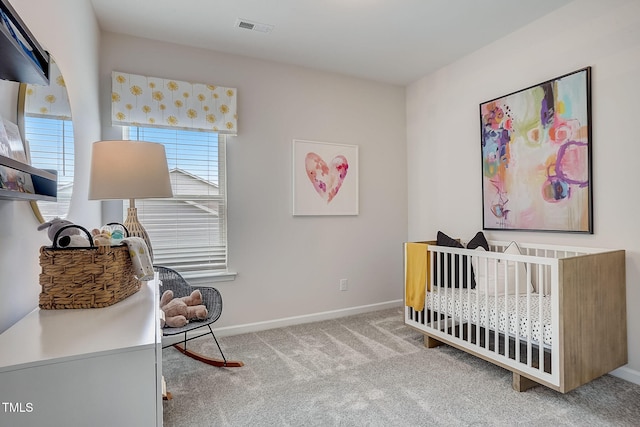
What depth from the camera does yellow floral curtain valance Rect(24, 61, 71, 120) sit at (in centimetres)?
122

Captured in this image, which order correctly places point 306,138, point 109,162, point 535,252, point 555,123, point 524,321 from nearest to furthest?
point 109,162, point 524,321, point 555,123, point 535,252, point 306,138

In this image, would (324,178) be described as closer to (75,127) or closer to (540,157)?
(540,157)

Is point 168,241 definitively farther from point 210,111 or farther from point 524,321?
point 524,321

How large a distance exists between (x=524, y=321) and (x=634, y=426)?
621 millimetres

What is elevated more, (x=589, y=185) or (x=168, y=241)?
(x=589, y=185)

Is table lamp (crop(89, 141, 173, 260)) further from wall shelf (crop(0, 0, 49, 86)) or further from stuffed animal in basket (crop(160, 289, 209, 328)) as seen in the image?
stuffed animal in basket (crop(160, 289, 209, 328))

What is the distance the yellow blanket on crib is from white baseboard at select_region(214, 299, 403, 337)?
85 centimetres

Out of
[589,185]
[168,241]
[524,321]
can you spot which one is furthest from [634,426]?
[168,241]

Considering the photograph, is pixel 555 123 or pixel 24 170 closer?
pixel 24 170

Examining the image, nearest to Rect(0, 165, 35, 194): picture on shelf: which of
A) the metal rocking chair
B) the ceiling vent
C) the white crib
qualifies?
the metal rocking chair

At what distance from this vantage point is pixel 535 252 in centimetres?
266

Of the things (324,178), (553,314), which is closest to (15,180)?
(553,314)

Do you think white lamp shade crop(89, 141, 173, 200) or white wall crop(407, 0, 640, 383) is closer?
white lamp shade crop(89, 141, 173, 200)

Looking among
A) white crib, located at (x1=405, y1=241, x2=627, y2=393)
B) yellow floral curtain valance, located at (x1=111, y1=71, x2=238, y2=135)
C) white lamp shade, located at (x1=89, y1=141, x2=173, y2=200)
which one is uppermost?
yellow floral curtain valance, located at (x1=111, y1=71, x2=238, y2=135)
